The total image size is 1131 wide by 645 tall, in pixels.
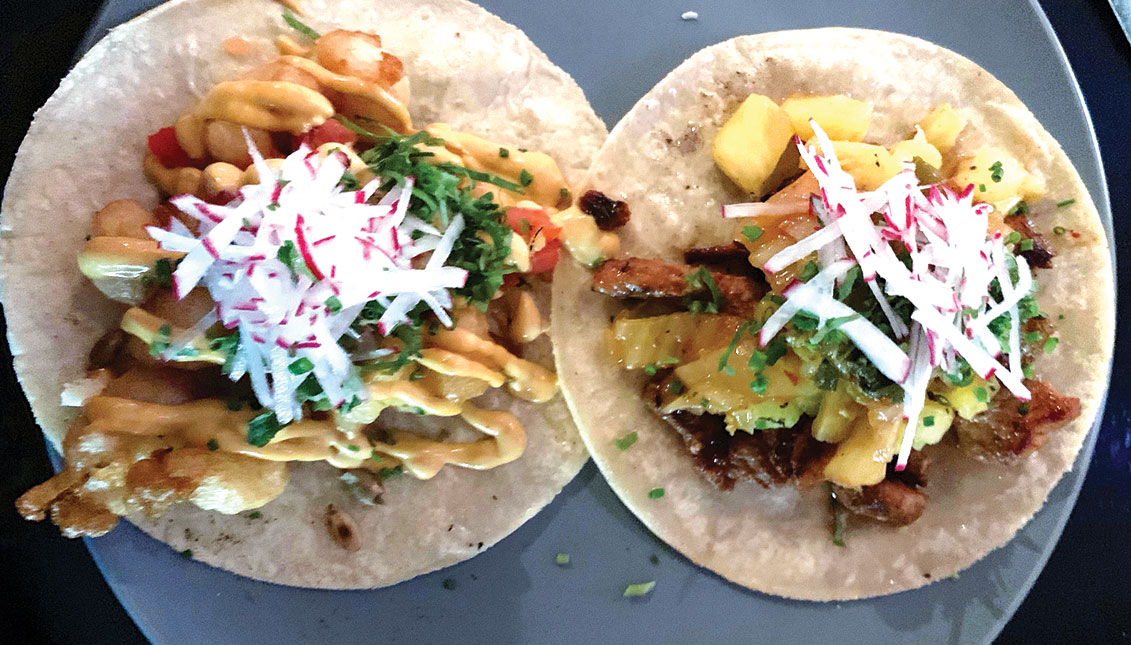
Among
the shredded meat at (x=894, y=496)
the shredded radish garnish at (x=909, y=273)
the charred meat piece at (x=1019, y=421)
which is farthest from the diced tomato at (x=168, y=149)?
the charred meat piece at (x=1019, y=421)

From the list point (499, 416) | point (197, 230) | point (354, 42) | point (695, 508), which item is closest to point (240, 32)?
point (354, 42)

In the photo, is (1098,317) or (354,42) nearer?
(354,42)

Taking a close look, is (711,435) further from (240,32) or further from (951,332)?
A: (240,32)

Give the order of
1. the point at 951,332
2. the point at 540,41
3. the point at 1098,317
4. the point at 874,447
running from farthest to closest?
1. the point at 540,41
2. the point at 1098,317
3. the point at 874,447
4. the point at 951,332

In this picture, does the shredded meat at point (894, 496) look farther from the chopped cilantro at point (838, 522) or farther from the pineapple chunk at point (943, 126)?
the pineapple chunk at point (943, 126)

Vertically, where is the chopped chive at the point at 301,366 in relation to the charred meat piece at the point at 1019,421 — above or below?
above

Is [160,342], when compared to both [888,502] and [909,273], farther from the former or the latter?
[888,502]
